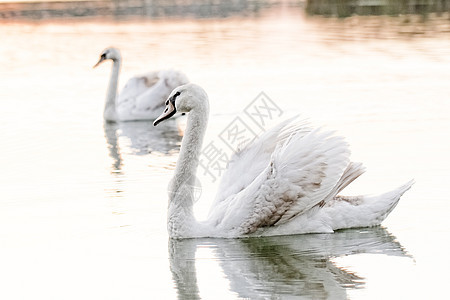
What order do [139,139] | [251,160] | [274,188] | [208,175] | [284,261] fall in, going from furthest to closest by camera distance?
[139,139]
[208,175]
[251,160]
[274,188]
[284,261]

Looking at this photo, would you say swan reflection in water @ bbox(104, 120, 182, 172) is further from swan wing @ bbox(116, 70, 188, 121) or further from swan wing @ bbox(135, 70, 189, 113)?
swan wing @ bbox(135, 70, 189, 113)

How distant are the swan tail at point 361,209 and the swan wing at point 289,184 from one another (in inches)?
10.0

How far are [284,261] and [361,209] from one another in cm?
102

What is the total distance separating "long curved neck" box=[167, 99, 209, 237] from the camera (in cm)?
782

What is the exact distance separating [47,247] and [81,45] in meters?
17.3

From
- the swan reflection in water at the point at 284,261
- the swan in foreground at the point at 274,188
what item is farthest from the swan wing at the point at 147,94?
the swan reflection in water at the point at 284,261

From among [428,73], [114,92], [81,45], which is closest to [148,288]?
[114,92]

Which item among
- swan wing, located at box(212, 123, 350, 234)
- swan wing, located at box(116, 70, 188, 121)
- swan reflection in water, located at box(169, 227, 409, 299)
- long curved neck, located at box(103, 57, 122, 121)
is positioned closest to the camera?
swan reflection in water, located at box(169, 227, 409, 299)

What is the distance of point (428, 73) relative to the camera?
1714 centimetres

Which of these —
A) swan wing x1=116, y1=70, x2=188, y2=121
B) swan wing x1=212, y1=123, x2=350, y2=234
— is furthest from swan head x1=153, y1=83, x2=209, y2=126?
swan wing x1=116, y1=70, x2=188, y2=121

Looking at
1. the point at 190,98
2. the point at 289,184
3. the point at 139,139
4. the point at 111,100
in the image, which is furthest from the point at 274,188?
the point at 111,100

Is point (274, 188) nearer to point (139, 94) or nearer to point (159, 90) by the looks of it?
point (159, 90)

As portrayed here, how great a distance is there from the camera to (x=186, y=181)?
7.97 meters

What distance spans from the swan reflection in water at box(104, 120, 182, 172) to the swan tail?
129 inches
